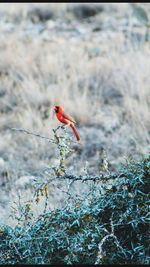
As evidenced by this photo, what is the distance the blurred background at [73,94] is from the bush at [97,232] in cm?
101

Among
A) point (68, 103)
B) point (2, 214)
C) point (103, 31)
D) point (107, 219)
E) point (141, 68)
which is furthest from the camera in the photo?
point (103, 31)

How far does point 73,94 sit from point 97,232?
4633mm

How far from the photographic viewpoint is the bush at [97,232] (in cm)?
263

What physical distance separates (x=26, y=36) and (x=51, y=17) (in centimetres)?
226

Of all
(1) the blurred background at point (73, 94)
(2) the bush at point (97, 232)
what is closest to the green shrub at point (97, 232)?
(2) the bush at point (97, 232)

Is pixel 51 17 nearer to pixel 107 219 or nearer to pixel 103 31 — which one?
pixel 103 31

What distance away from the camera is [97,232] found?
8.86ft

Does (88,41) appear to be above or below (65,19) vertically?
below

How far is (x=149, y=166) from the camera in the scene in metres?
2.78

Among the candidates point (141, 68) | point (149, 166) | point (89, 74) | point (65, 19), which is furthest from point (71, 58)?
point (149, 166)

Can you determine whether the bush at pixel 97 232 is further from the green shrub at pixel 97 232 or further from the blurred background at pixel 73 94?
the blurred background at pixel 73 94

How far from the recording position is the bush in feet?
8.62

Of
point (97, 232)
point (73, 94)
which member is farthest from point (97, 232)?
point (73, 94)

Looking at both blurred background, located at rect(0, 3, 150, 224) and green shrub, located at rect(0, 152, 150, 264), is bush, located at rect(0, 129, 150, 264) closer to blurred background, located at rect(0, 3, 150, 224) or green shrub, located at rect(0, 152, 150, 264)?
green shrub, located at rect(0, 152, 150, 264)
